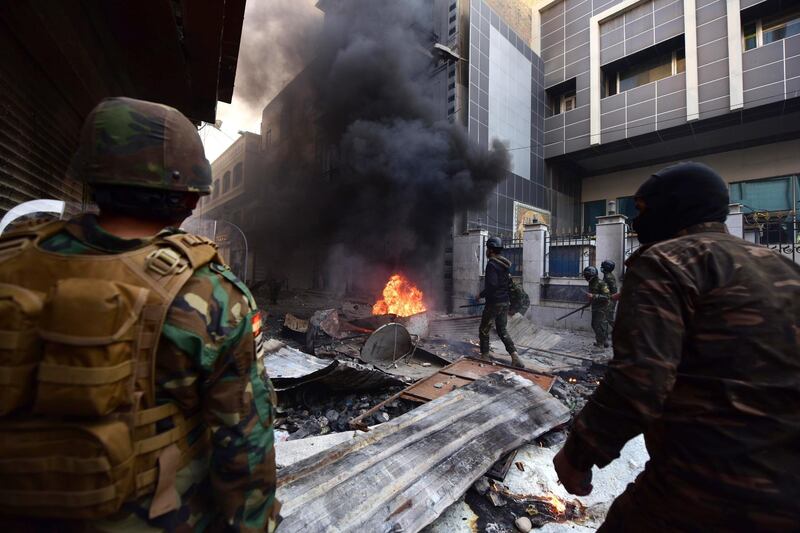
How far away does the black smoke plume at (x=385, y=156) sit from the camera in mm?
12477

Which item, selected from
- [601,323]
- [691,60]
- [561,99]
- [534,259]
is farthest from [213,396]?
[561,99]

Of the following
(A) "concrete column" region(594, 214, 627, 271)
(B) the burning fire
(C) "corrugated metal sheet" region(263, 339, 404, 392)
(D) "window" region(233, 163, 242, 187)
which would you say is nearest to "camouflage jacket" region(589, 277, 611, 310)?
(A) "concrete column" region(594, 214, 627, 271)

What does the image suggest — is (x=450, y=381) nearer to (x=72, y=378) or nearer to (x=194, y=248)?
(x=194, y=248)

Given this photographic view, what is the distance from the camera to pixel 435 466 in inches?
97.6

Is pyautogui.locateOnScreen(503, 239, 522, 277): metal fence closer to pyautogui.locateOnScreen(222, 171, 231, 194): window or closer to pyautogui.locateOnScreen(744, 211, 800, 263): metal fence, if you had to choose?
pyautogui.locateOnScreen(744, 211, 800, 263): metal fence

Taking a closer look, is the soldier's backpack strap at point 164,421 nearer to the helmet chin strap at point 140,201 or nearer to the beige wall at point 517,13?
the helmet chin strap at point 140,201

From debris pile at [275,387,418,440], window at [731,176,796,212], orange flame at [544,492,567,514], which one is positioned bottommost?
orange flame at [544,492,567,514]

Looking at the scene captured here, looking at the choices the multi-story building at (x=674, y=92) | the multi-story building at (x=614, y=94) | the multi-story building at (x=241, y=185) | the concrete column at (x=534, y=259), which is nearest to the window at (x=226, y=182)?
the multi-story building at (x=241, y=185)

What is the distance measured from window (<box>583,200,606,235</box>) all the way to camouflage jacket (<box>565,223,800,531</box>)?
18.7 m

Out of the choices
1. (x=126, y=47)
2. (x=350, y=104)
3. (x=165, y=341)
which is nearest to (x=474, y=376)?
(x=165, y=341)

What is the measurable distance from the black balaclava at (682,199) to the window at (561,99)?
18.2 m

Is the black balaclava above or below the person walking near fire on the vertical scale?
above

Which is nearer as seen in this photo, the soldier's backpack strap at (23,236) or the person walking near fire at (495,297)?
the soldier's backpack strap at (23,236)

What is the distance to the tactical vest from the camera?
2.54 ft
